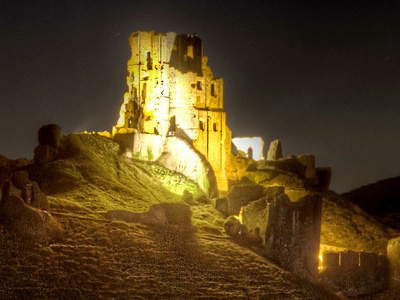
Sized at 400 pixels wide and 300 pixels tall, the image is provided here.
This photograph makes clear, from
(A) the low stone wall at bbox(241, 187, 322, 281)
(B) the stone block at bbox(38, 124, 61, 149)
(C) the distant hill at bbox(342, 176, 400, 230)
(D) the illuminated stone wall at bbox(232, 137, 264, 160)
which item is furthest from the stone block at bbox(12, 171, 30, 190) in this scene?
(D) the illuminated stone wall at bbox(232, 137, 264, 160)

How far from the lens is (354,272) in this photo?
25.9m

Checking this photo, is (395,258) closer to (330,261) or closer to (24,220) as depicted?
(330,261)

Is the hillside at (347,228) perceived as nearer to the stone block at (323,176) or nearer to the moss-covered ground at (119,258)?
the stone block at (323,176)

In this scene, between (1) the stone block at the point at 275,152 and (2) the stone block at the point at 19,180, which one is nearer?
(2) the stone block at the point at 19,180

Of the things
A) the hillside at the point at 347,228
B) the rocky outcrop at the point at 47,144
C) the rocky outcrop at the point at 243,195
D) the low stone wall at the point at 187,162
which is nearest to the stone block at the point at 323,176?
the hillside at the point at 347,228

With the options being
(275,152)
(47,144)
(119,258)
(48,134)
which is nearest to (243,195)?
(119,258)

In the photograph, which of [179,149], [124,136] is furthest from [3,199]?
[179,149]

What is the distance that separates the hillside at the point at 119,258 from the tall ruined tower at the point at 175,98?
418 inches

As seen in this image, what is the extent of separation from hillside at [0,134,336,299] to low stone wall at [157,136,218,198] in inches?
230

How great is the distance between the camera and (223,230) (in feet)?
83.4

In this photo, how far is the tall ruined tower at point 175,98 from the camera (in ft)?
126

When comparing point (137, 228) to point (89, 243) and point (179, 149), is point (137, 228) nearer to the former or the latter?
point (89, 243)

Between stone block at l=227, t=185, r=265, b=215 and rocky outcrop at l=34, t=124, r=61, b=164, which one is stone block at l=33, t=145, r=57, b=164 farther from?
stone block at l=227, t=185, r=265, b=215

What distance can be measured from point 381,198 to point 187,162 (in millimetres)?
36822
